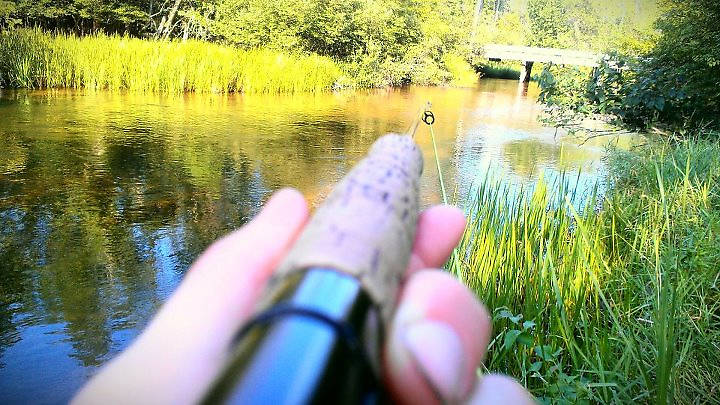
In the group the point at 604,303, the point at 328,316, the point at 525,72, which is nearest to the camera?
the point at 328,316

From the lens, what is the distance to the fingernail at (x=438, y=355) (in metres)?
0.54

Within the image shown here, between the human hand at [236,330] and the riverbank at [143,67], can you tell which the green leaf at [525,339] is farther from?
the riverbank at [143,67]

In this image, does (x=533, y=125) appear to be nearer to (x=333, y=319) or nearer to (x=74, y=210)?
(x=74, y=210)

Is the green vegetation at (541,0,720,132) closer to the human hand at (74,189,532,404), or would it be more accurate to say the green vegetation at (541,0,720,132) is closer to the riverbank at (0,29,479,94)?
the human hand at (74,189,532,404)

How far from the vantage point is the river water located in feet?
12.8

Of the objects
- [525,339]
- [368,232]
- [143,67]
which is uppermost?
[368,232]

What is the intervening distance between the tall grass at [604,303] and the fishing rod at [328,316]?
1441 mm

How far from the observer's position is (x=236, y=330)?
0.53 m

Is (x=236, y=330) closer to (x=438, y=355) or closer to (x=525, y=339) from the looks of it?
(x=438, y=355)

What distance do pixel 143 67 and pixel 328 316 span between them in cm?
1424

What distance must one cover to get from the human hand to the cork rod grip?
0.04 meters

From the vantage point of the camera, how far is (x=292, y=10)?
19.3m

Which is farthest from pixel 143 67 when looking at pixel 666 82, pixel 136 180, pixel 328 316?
pixel 328 316

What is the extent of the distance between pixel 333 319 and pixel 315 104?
14309mm
